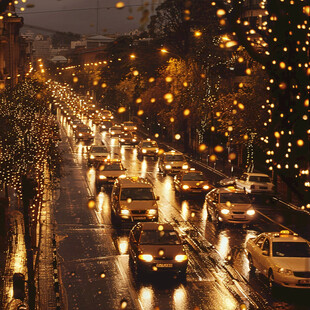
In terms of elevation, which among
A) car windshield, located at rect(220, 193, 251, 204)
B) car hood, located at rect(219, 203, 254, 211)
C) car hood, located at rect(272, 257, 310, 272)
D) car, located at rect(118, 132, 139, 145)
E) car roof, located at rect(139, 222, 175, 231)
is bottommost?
car, located at rect(118, 132, 139, 145)

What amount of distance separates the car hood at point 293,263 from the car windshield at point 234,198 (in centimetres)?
1049

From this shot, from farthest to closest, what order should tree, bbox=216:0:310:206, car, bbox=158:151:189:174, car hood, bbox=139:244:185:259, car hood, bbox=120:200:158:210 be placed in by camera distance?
car, bbox=158:151:189:174, car hood, bbox=120:200:158:210, car hood, bbox=139:244:185:259, tree, bbox=216:0:310:206

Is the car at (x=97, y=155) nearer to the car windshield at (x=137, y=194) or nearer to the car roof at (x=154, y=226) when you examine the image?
the car windshield at (x=137, y=194)

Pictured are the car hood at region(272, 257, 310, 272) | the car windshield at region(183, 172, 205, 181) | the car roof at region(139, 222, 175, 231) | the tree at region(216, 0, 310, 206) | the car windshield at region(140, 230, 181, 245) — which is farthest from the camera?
the car windshield at region(183, 172, 205, 181)

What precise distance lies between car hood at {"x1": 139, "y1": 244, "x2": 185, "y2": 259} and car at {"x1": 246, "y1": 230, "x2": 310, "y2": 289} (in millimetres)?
2228

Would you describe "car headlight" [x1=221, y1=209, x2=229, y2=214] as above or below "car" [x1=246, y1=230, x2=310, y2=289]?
below

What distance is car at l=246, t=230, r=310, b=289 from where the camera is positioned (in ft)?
66.3

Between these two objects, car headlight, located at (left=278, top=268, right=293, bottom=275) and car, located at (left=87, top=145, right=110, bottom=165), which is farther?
car, located at (left=87, top=145, right=110, bottom=165)

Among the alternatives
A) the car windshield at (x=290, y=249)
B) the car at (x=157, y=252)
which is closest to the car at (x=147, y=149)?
the car at (x=157, y=252)

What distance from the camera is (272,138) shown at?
14.4 metres

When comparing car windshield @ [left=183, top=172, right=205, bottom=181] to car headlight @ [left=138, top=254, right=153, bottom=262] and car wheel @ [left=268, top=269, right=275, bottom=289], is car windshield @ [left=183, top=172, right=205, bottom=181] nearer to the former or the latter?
car headlight @ [left=138, top=254, right=153, bottom=262]

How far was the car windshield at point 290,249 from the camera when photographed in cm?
2134

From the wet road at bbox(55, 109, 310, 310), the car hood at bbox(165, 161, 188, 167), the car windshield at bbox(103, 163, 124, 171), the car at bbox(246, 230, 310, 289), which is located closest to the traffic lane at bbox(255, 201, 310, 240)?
the wet road at bbox(55, 109, 310, 310)

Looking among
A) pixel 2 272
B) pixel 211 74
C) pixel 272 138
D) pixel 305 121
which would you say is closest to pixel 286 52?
pixel 305 121
